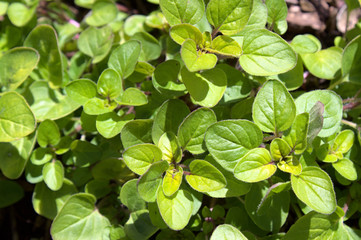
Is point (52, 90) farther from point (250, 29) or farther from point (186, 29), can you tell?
point (250, 29)

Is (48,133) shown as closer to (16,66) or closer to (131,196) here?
(16,66)

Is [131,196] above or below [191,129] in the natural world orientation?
below

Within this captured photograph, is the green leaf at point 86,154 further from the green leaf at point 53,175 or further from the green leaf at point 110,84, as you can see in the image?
the green leaf at point 110,84

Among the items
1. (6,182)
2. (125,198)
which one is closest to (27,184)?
(6,182)

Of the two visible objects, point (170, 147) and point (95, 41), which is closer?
point (170, 147)

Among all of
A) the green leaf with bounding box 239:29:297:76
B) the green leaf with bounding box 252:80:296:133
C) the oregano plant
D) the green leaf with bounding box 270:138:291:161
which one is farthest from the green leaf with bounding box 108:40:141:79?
the green leaf with bounding box 270:138:291:161

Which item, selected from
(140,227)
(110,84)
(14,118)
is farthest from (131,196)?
(14,118)

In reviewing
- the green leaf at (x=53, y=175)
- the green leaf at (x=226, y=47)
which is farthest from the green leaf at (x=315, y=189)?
the green leaf at (x=53, y=175)
